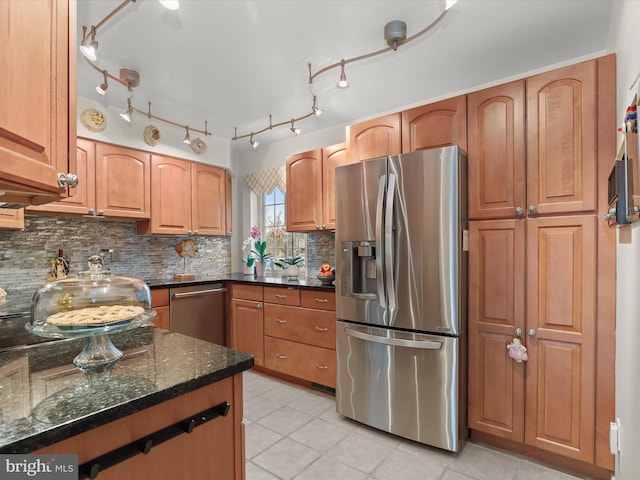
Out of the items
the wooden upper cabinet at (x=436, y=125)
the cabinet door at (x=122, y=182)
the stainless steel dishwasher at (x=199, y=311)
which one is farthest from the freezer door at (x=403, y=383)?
the cabinet door at (x=122, y=182)

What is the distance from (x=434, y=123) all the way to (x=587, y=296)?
4.38 feet

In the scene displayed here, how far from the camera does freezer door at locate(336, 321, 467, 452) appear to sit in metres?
1.98

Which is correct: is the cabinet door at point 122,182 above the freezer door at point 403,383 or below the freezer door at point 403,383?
above

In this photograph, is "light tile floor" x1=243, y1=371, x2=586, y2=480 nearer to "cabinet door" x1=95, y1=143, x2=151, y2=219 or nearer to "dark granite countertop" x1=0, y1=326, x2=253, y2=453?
"dark granite countertop" x1=0, y1=326, x2=253, y2=453

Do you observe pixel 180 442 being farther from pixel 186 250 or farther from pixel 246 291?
pixel 186 250

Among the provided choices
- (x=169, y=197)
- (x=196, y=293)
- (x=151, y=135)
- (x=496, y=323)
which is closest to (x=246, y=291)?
(x=196, y=293)

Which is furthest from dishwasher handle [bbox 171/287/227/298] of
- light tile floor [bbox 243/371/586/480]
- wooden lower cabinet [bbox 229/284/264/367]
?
light tile floor [bbox 243/371/586/480]

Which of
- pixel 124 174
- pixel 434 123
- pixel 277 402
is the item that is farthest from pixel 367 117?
pixel 277 402

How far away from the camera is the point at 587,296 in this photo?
176cm

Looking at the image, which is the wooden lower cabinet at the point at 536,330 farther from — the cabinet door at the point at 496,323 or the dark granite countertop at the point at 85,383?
the dark granite countertop at the point at 85,383

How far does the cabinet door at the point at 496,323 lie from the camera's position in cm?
195

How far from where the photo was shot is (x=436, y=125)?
7.33 ft

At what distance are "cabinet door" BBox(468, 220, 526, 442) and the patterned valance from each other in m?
2.36

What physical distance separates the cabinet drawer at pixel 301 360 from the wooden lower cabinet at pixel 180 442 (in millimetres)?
1791
